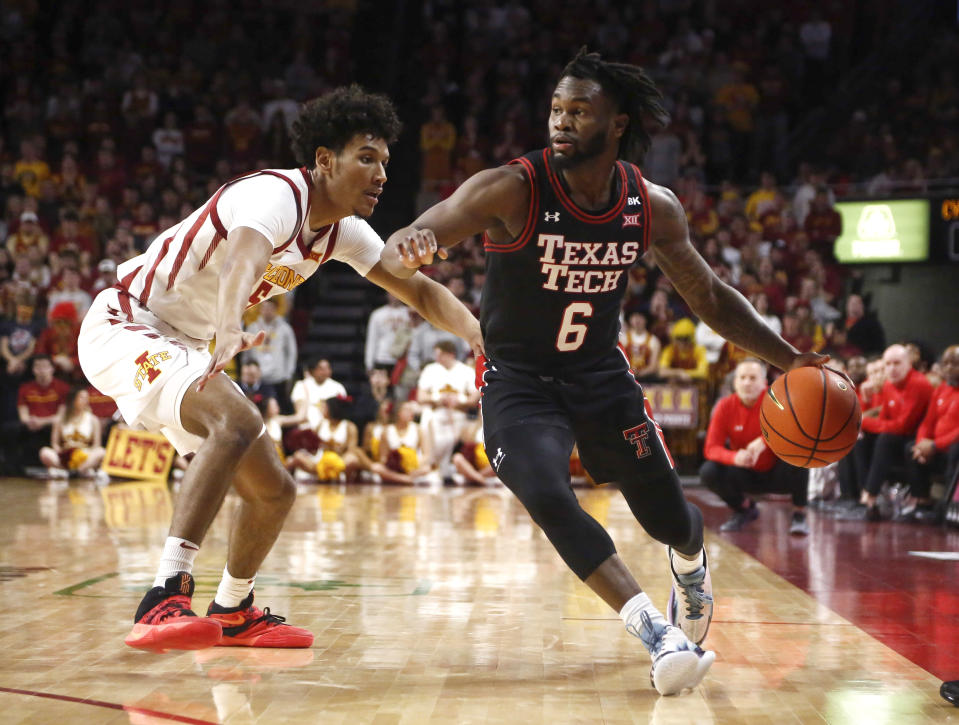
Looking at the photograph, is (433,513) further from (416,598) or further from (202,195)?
(202,195)

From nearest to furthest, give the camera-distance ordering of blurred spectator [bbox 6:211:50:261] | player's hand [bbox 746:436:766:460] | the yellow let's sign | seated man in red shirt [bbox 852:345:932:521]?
player's hand [bbox 746:436:766:460]
seated man in red shirt [bbox 852:345:932:521]
the yellow let's sign
blurred spectator [bbox 6:211:50:261]

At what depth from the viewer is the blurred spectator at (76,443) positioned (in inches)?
462

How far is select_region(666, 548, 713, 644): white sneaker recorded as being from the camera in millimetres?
4062

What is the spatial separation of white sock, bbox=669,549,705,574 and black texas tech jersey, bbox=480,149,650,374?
0.79m

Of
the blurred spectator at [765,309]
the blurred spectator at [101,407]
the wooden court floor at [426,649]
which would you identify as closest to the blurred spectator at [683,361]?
the blurred spectator at [765,309]

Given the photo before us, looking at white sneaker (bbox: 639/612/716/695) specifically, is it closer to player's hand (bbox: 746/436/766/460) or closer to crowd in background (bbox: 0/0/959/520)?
player's hand (bbox: 746/436/766/460)

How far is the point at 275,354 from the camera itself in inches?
480

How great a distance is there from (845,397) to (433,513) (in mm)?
5355

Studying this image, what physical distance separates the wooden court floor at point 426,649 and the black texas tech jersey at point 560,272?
109 cm

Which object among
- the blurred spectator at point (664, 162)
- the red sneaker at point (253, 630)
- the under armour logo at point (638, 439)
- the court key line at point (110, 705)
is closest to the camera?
the court key line at point (110, 705)

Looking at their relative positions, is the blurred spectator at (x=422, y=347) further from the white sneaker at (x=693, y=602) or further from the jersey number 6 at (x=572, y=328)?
the jersey number 6 at (x=572, y=328)

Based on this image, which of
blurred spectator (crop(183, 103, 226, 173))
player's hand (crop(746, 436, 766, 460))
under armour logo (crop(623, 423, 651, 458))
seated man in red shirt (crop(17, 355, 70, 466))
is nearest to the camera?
under armour logo (crop(623, 423, 651, 458))

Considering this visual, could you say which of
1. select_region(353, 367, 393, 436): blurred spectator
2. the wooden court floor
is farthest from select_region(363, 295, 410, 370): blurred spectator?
the wooden court floor

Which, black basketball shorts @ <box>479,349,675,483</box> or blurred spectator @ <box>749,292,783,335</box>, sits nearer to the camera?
black basketball shorts @ <box>479,349,675,483</box>
